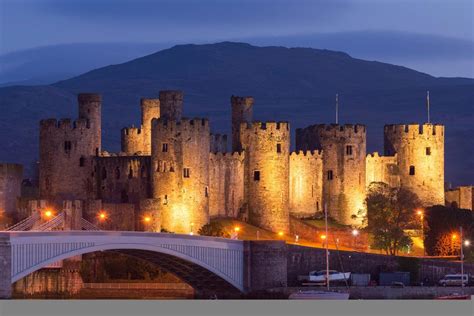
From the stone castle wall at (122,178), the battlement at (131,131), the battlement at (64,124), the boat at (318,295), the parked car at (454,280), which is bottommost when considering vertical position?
the boat at (318,295)

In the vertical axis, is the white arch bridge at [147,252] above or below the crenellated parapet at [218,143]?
below

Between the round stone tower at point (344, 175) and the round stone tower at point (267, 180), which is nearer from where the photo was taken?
the round stone tower at point (267, 180)

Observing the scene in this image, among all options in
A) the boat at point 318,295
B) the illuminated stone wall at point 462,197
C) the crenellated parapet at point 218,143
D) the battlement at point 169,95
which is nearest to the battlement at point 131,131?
the crenellated parapet at point 218,143

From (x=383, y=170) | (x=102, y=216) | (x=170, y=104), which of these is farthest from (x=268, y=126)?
(x=102, y=216)

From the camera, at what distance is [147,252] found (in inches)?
3351

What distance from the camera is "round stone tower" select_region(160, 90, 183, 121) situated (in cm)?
10344

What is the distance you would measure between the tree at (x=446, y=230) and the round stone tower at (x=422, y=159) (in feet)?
16.1

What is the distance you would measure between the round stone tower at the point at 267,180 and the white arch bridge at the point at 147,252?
49.5ft

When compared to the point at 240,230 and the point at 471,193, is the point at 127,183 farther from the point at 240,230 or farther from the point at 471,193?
the point at 471,193

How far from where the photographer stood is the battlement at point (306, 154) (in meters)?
109

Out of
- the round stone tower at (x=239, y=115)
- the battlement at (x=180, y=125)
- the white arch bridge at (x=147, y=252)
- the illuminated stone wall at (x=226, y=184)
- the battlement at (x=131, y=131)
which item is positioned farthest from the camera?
the battlement at (x=131, y=131)

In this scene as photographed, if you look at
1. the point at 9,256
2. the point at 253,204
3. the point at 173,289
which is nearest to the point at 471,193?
the point at 253,204

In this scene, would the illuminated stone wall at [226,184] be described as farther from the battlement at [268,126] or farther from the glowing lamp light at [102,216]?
the glowing lamp light at [102,216]

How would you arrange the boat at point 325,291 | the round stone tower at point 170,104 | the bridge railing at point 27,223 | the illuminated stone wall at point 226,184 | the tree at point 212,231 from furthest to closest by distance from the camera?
1. the illuminated stone wall at point 226,184
2. the round stone tower at point 170,104
3. the tree at point 212,231
4. the bridge railing at point 27,223
5. the boat at point 325,291
